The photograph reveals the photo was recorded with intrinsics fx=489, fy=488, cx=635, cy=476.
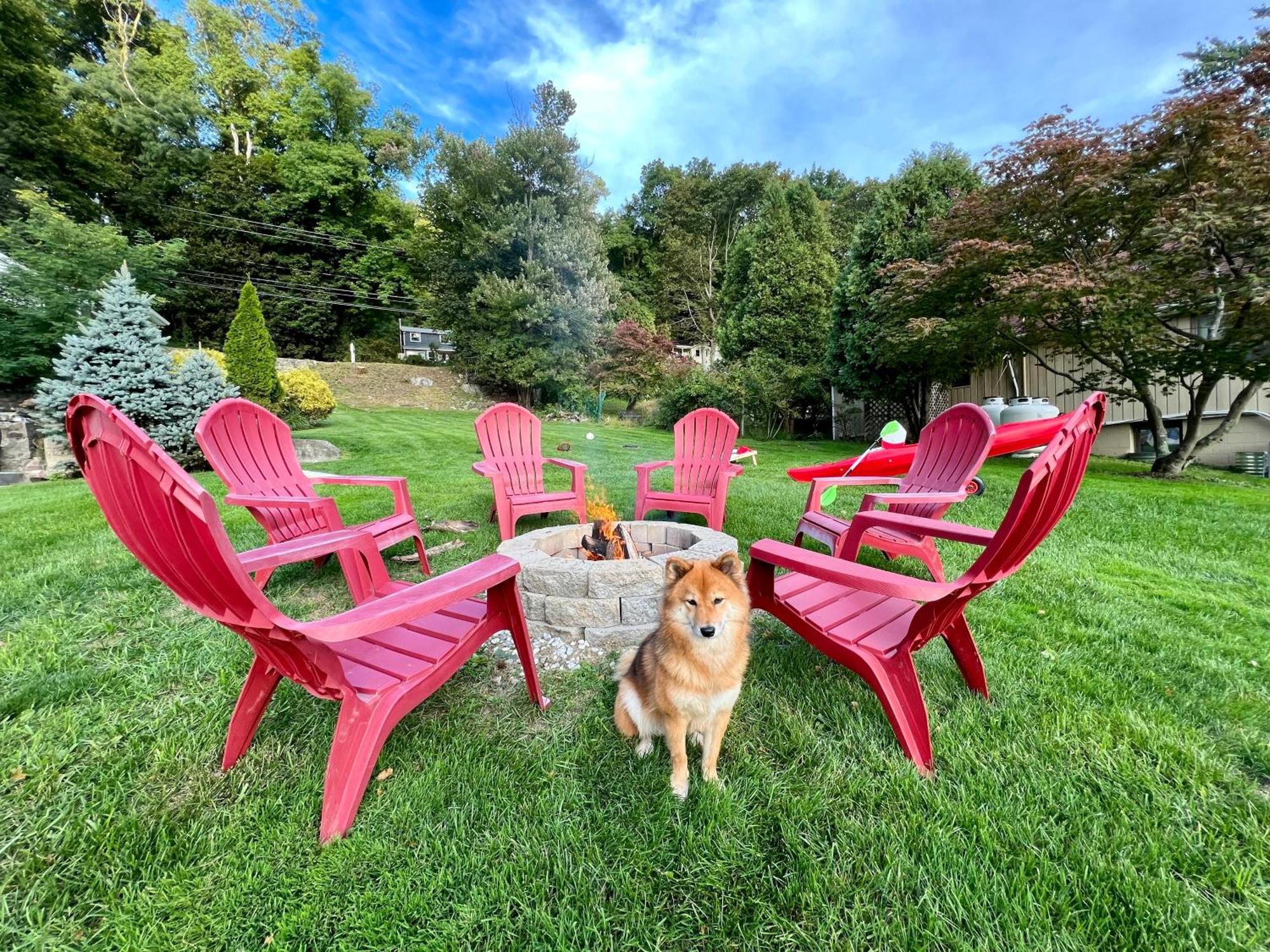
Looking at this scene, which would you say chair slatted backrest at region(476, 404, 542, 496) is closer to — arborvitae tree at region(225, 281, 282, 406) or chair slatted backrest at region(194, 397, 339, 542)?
chair slatted backrest at region(194, 397, 339, 542)

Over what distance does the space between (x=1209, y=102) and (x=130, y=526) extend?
10.0 m

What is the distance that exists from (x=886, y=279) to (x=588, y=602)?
9.77m

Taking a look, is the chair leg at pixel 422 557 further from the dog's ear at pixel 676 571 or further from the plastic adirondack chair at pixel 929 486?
the plastic adirondack chair at pixel 929 486

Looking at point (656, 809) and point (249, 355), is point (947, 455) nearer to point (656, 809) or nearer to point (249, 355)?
point (656, 809)

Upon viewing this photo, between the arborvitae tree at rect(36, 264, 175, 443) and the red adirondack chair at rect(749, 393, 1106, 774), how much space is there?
8279 mm

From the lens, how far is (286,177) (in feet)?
65.8

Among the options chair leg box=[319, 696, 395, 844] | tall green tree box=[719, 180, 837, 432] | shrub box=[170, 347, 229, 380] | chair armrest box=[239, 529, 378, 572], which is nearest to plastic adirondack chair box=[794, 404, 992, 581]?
chair leg box=[319, 696, 395, 844]

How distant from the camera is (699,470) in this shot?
13.2ft

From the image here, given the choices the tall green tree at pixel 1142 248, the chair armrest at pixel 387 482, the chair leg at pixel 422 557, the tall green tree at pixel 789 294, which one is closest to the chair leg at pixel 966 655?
the chair leg at pixel 422 557

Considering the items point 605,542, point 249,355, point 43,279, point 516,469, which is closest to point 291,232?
point 43,279

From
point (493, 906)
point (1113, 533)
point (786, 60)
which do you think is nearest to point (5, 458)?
point (493, 906)

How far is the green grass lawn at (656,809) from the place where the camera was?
3.78 ft

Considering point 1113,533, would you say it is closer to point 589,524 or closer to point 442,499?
point 589,524

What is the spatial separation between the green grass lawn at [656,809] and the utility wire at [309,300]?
21.2m
